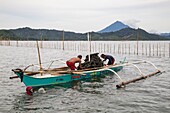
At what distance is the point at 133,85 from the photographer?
17.2 meters

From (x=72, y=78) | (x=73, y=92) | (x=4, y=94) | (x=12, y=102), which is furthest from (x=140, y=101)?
(x=4, y=94)

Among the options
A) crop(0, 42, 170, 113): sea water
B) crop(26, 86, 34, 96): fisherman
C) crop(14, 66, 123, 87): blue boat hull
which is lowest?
crop(0, 42, 170, 113): sea water

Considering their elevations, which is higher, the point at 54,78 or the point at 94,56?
the point at 94,56

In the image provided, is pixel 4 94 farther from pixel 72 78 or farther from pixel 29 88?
pixel 72 78

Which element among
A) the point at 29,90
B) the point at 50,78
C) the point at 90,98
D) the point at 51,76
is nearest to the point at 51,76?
the point at 51,76

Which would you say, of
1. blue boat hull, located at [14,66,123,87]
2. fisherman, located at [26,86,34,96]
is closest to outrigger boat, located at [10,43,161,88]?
blue boat hull, located at [14,66,123,87]

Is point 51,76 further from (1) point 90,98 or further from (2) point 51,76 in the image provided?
(1) point 90,98

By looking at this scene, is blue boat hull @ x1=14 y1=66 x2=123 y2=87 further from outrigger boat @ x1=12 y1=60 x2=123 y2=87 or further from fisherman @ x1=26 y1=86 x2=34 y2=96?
fisherman @ x1=26 y1=86 x2=34 y2=96

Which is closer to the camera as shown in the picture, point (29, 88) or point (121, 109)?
point (121, 109)

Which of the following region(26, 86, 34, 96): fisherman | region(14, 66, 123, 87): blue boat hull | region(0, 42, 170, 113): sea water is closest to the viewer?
region(0, 42, 170, 113): sea water

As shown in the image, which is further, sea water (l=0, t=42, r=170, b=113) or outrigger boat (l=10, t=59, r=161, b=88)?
outrigger boat (l=10, t=59, r=161, b=88)

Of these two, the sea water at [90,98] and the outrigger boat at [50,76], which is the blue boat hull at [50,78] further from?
the sea water at [90,98]

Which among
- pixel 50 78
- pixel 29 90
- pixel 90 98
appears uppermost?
pixel 50 78

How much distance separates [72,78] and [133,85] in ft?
15.2
